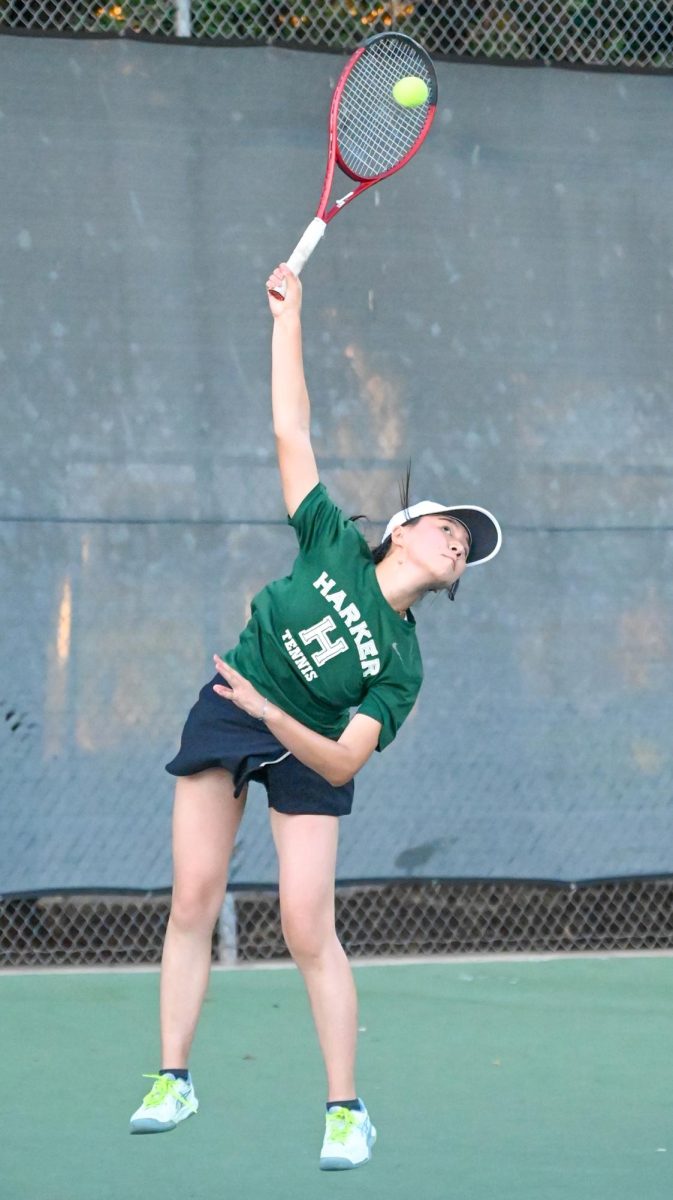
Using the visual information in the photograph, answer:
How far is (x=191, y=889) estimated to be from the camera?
3.00 meters

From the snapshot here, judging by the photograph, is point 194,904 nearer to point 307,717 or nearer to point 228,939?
point 307,717

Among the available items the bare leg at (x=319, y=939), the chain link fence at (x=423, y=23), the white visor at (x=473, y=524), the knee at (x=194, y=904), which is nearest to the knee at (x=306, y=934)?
the bare leg at (x=319, y=939)

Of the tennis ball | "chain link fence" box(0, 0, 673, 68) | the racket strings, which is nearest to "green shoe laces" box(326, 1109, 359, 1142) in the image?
the racket strings

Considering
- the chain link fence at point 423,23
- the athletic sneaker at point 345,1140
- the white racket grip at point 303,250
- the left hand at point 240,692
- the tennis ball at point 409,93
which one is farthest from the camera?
the chain link fence at point 423,23

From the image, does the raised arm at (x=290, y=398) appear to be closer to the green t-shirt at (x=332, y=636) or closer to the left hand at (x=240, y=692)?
the green t-shirt at (x=332, y=636)

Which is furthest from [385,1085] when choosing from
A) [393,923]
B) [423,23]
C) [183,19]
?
[423,23]

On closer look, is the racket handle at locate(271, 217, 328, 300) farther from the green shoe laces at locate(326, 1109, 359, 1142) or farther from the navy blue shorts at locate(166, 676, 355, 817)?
the green shoe laces at locate(326, 1109, 359, 1142)

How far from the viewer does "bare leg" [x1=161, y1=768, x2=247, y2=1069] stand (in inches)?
118

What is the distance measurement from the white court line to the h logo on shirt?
199 centimetres

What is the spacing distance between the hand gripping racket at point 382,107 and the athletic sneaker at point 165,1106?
1787 mm

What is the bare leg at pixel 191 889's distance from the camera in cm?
301

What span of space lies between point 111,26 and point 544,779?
8.42 ft

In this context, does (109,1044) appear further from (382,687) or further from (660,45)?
(660,45)

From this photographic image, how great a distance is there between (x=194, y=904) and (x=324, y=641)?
0.56 meters
